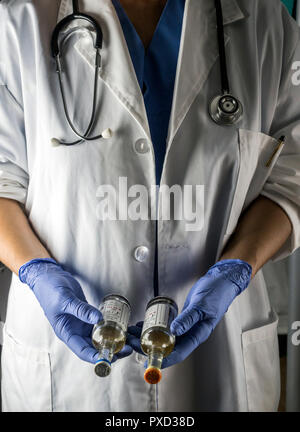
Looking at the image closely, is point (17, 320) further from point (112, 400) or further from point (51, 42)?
point (51, 42)

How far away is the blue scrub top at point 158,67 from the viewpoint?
95cm

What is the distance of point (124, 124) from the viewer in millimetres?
900

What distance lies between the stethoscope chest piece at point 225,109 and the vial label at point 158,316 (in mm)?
418

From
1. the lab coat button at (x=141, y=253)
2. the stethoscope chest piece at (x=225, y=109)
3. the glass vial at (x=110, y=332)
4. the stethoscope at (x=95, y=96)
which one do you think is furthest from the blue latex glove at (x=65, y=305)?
the stethoscope chest piece at (x=225, y=109)

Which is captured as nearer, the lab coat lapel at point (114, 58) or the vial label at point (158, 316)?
the vial label at point (158, 316)

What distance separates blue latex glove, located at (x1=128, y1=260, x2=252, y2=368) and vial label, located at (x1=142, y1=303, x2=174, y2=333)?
0.05 ft

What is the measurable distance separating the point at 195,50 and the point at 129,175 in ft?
1.07

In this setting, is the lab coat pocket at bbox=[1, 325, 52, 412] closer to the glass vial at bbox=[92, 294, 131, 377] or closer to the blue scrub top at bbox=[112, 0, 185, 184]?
the glass vial at bbox=[92, 294, 131, 377]

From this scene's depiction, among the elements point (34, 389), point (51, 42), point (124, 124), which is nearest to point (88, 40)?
point (51, 42)

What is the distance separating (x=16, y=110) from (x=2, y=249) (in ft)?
1.04

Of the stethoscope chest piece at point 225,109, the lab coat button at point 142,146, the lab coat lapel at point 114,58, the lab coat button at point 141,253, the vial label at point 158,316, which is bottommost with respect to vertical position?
the vial label at point 158,316

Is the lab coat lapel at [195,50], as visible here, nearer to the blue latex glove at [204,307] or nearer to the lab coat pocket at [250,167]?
the lab coat pocket at [250,167]

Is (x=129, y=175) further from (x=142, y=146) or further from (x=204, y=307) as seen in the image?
(x=204, y=307)

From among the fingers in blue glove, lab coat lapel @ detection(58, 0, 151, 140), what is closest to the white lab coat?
lab coat lapel @ detection(58, 0, 151, 140)
